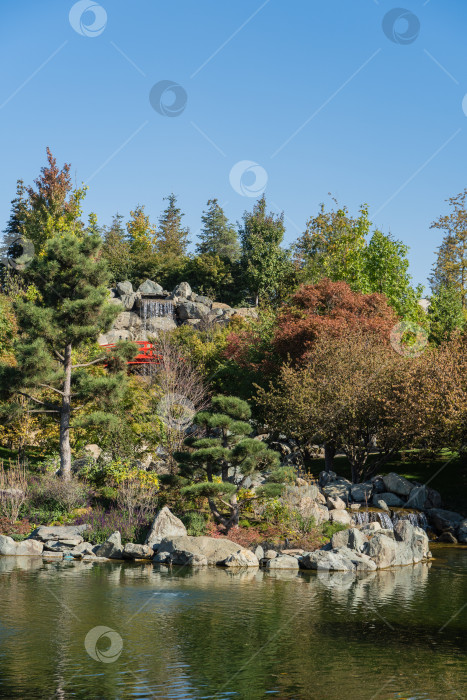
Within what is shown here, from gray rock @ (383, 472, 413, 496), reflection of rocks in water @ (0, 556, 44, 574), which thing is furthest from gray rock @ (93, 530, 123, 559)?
gray rock @ (383, 472, 413, 496)

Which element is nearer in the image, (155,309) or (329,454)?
(329,454)

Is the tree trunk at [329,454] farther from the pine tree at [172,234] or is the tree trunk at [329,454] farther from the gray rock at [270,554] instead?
the pine tree at [172,234]

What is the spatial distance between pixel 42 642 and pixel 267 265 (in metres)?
44.5

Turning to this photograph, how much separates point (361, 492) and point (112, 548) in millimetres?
10067

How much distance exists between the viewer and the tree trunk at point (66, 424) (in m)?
24.3

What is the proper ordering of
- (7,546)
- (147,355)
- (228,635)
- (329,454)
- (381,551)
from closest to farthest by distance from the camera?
(228,635) < (381,551) < (7,546) < (329,454) < (147,355)

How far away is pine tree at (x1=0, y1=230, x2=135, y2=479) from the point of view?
947 inches

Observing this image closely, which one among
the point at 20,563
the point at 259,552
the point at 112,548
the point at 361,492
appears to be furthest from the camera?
the point at 361,492

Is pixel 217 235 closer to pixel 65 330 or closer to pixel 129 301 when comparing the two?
pixel 129 301

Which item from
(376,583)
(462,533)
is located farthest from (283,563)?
(462,533)

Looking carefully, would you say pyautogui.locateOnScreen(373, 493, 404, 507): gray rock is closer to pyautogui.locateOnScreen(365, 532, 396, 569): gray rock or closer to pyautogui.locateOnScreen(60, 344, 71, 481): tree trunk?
pyautogui.locateOnScreen(365, 532, 396, 569): gray rock

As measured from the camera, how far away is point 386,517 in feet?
78.0

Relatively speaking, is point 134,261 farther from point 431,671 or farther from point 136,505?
point 431,671

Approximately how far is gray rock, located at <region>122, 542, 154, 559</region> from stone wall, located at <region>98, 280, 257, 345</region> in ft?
95.1
